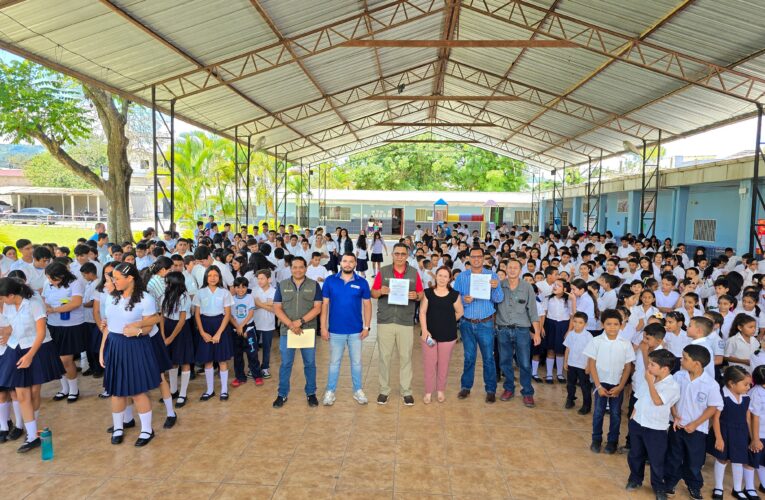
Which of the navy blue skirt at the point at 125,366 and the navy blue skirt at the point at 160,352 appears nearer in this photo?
the navy blue skirt at the point at 125,366

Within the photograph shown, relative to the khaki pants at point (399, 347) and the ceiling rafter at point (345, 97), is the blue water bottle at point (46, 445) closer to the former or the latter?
the khaki pants at point (399, 347)

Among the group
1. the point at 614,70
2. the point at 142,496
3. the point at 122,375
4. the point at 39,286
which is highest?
the point at 614,70

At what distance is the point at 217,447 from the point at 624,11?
29.5ft

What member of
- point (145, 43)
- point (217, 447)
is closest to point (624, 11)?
point (145, 43)

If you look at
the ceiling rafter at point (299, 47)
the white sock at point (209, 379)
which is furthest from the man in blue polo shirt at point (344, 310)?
the ceiling rafter at point (299, 47)

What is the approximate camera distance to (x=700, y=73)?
10016 millimetres

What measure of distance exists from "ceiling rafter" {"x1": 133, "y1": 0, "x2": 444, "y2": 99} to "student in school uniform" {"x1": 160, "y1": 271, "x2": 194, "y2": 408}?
6.61m

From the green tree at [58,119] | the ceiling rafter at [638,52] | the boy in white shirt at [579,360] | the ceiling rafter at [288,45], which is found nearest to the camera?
the boy in white shirt at [579,360]

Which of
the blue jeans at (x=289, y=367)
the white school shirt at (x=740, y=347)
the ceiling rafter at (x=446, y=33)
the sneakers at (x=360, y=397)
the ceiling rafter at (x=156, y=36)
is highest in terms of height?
the ceiling rafter at (x=446, y=33)

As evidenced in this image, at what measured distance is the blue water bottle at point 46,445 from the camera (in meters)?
3.90

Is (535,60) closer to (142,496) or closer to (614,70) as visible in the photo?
(614,70)

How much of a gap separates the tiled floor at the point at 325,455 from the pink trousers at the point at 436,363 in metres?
0.22

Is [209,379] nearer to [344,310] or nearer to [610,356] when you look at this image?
[344,310]

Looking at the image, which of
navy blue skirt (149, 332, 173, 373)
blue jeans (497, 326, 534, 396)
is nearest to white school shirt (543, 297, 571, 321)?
blue jeans (497, 326, 534, 396)
